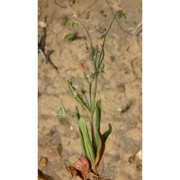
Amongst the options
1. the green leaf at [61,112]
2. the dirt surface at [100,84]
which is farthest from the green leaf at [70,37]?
the green leaf at [61,112]

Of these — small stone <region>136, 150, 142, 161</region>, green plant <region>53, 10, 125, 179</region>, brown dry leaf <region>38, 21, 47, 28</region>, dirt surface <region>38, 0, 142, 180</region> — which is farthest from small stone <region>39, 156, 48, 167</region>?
brown dry leaf <region>38, 21, 47, 28</region>

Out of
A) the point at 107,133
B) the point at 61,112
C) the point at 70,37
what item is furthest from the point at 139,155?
the point at 70,37

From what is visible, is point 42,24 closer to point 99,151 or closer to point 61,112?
point 61,112

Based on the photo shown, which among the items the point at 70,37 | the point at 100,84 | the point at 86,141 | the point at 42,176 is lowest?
the point at 42,176

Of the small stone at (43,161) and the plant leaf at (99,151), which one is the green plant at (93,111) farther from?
the small stone at (43,161)

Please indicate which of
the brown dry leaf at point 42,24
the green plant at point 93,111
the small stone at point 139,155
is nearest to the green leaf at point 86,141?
the green plant at point 93,111

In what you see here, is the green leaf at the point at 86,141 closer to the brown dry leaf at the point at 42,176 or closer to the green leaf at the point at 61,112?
the green leaf at the point at 61,112

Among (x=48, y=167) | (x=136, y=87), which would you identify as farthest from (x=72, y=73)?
(x=48, y=167)

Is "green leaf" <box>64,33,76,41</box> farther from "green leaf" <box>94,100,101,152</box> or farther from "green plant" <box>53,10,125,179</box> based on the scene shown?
"green leaf" <box>94,100,101,152</box>

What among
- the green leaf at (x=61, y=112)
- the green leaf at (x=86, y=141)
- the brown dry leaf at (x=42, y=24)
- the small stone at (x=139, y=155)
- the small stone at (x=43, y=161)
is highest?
the brown dry leaf at (x=42, y=24)

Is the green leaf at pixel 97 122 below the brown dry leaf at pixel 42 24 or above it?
below
